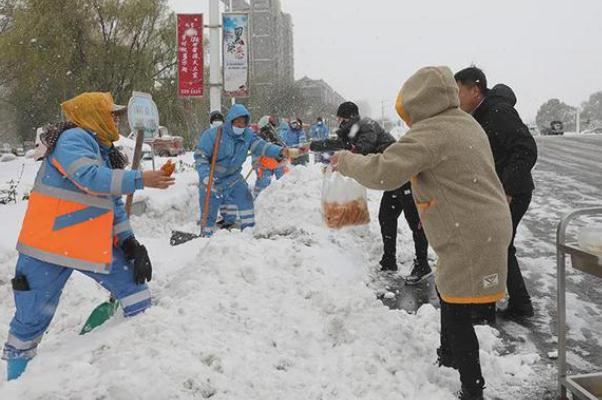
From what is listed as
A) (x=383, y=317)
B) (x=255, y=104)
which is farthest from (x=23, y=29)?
(x=255, y=104)

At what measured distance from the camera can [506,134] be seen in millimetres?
4066

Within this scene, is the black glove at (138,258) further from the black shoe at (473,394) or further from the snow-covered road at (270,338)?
the black shoe at (473,394)

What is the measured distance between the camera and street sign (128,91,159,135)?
16.0 ft

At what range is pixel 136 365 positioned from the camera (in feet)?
9.04

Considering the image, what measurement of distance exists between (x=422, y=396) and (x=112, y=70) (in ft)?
79.9

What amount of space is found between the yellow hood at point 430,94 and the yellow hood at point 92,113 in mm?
1938

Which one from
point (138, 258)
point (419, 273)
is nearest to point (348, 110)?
point (419, 273)

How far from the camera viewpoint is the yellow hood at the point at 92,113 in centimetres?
340

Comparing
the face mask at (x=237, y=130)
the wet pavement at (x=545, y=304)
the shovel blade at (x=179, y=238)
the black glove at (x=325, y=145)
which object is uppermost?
the face mask at (x=237, y=130)

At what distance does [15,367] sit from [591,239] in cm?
335

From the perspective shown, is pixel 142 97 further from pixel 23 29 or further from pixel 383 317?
pixel 23 29

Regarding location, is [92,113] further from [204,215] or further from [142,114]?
[204,215]

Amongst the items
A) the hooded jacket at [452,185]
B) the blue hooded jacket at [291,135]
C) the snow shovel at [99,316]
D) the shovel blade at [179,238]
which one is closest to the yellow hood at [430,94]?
the hooded jacket at [452,185]

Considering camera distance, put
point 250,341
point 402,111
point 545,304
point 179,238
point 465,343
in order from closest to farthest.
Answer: point 465,343 → point 402,111 → point 250,341 → point 545,304 → point 179,238
